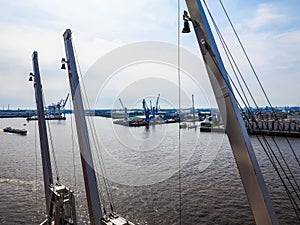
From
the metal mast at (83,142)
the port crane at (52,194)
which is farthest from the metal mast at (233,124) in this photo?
the port crane at (52,194)

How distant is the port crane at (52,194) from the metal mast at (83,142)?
3.41 ft

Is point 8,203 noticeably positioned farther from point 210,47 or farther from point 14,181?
point 210,47

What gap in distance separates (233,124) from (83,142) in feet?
8.57

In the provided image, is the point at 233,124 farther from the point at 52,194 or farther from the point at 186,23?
the point at 52,194

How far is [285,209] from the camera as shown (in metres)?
6.62

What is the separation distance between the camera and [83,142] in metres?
3.66

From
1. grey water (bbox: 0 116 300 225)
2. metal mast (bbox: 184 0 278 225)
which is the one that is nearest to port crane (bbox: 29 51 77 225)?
grey water (bbox: 0 116 300 225)

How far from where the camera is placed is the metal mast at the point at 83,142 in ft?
11.2

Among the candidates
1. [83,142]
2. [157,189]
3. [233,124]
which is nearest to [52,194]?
[83,142]

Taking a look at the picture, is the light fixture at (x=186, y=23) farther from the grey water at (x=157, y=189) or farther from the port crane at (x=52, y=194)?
the port crane at (x=52, y=194)

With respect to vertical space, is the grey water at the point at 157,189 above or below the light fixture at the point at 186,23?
below

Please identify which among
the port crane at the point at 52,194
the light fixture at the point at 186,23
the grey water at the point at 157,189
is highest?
the light fixture at the point at 186,23

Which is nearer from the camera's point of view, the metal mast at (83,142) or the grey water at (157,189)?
the metal mast at (83,142)

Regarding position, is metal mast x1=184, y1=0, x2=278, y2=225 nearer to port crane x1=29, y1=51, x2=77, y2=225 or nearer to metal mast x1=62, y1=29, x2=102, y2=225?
metal mast x1=62, y1=29, x2=102, y2=225
